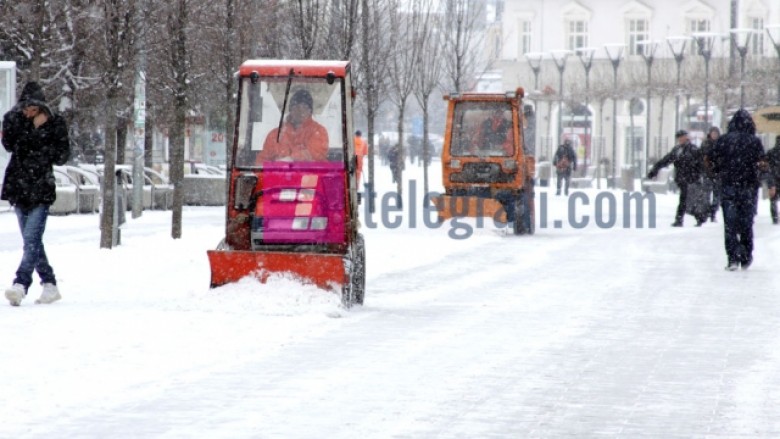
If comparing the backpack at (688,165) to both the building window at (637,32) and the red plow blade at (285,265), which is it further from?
the building window at (637,32)

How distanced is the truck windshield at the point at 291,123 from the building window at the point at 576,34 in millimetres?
67236

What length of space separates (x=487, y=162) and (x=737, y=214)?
28.1 feet

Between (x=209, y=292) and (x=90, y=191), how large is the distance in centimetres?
2052

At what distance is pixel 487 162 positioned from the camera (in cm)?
2556

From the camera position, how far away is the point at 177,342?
10.0m

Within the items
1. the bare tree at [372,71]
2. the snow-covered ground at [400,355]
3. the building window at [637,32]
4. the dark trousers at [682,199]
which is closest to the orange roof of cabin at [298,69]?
the snow-covered ground at [400,355]

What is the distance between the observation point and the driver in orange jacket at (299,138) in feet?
41.8

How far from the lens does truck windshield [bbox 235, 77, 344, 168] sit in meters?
12.8

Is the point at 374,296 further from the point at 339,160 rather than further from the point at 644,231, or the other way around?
the point at 644,231

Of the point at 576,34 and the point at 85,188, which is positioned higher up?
the point at 576,34

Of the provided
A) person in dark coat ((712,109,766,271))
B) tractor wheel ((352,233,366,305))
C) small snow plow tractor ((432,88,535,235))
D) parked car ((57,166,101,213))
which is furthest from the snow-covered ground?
parked car ((57,166,101,213))

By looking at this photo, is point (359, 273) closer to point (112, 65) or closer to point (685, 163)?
point (112, 65)

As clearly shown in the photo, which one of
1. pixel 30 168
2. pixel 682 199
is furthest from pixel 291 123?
pixel 682 199

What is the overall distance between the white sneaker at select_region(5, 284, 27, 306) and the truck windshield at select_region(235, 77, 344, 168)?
204cm
